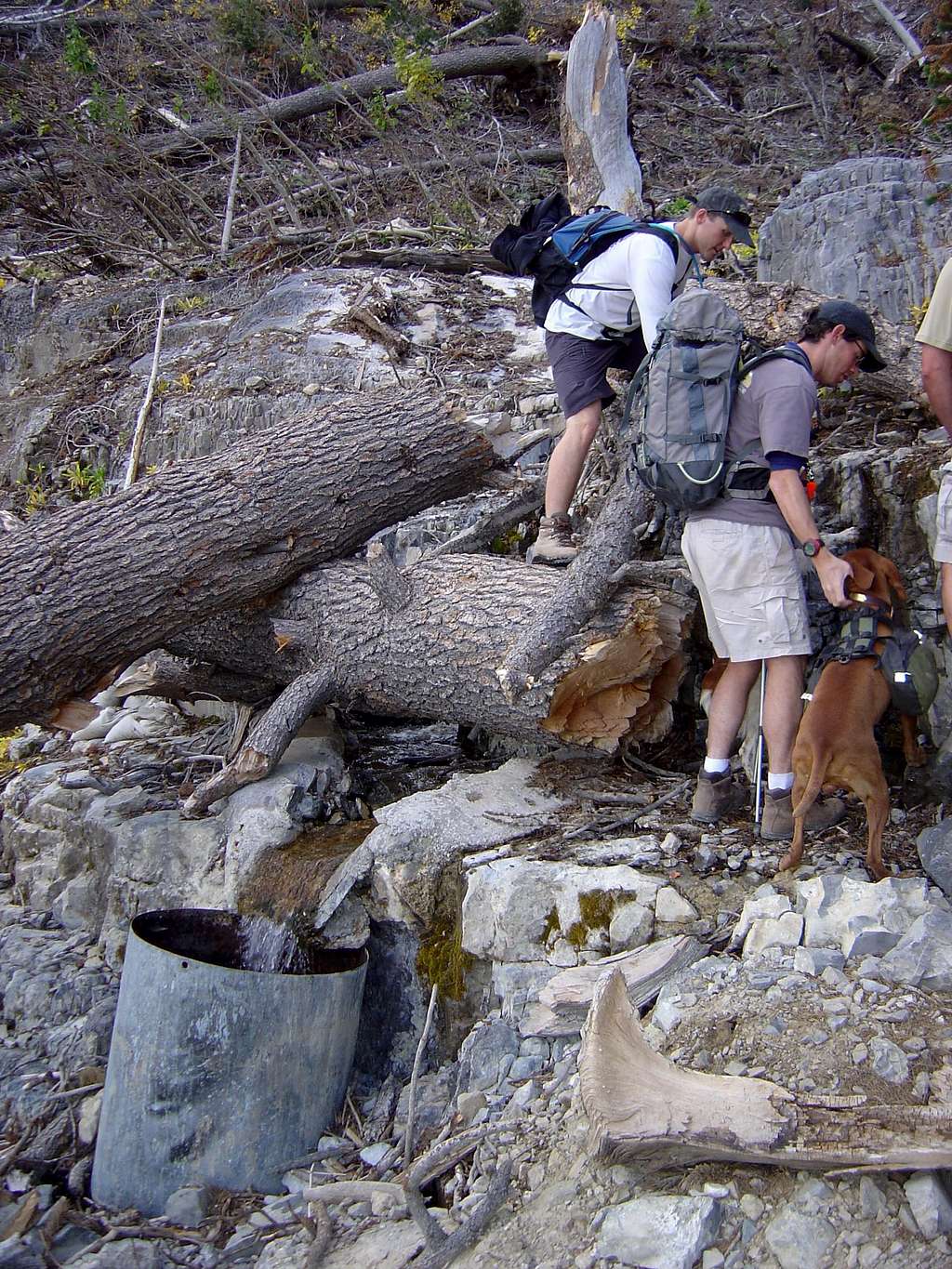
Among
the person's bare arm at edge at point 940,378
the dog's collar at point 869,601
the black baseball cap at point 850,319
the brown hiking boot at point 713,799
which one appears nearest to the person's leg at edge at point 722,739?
the brown hiking boot at point 713,799

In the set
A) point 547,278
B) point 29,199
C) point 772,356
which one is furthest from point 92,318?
point 772,356

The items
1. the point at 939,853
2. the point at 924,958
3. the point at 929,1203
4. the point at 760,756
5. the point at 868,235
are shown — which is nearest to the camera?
the point at 929,1203

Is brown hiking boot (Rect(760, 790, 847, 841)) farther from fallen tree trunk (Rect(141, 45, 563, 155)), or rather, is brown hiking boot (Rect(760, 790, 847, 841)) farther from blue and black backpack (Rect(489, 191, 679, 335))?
fallen tree trunk (Rect(141, 45, 563, 155))

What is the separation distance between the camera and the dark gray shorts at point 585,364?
4.95 meters

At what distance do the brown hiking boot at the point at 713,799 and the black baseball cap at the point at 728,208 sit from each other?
8.09 feet

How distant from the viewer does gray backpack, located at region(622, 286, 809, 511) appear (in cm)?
366

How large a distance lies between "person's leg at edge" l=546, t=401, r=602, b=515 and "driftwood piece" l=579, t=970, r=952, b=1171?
9.51ft

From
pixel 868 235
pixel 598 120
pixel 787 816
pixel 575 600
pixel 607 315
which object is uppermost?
pixel 598 120

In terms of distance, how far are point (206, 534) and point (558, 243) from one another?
7.46 feet

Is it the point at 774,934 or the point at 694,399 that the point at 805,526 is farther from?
the point at 774,934

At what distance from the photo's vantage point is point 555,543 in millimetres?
5039

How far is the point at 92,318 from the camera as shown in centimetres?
1071

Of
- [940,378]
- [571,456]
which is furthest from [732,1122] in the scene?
[571,456]

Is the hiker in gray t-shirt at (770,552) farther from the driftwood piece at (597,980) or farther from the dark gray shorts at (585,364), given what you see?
the dark gray shorts at (585,364)
